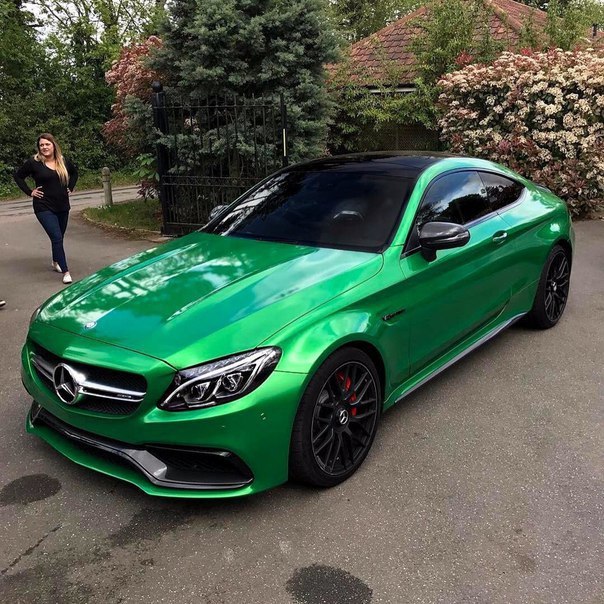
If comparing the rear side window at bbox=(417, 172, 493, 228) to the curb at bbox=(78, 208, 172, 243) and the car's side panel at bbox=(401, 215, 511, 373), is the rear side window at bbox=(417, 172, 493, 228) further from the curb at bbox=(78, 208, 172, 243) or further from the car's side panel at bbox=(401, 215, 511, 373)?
the curb at bbox=(78, 208, 172, 243)

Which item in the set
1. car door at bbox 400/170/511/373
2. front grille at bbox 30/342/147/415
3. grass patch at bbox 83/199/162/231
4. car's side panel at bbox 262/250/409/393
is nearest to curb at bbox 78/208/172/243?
grass patch at bbox 83/199/162/231

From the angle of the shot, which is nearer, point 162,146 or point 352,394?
point 352,394

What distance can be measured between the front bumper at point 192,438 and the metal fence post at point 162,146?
7.37 metres

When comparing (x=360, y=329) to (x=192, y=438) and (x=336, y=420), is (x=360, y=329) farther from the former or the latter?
(x=192, y=438)

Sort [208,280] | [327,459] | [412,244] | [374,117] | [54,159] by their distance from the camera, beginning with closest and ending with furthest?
[327,459] → [208,280] → [412,244] → [54,159] → [374,117]

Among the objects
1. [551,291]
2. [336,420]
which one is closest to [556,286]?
[551,291]

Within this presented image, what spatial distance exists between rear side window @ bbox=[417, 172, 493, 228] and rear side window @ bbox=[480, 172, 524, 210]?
8 centimetres

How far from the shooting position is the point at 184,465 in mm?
2621

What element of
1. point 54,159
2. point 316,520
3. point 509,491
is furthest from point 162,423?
point 54,159

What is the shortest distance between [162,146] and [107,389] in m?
7.64

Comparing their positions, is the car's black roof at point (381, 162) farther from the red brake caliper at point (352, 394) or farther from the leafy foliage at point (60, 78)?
the leafy foliage at point (60, 78)

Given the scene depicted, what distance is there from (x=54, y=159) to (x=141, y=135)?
3.41m

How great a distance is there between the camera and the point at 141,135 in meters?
10.4

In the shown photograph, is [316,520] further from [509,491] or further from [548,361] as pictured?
[548,361]
